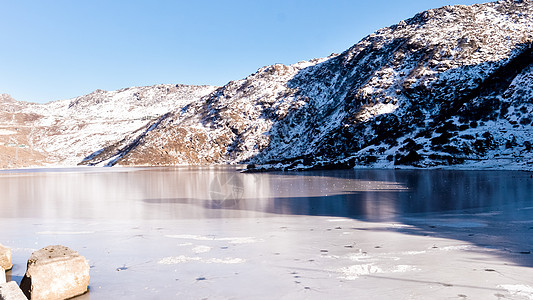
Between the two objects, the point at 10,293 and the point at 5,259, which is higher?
the point at 10,293

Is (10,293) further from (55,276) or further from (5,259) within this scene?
(5,259)

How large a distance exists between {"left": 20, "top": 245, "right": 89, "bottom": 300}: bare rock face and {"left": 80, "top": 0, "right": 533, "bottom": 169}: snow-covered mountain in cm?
5541

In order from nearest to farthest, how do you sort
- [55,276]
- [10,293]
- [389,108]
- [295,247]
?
[10,293], [55,276], [295,247], [389,108]

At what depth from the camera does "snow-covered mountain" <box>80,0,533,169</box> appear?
64.4 m

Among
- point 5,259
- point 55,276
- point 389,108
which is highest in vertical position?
point 389,108

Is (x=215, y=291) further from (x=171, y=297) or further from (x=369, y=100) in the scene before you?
(x=369, y=100)

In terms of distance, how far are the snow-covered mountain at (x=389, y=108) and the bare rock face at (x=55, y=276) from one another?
182 feet

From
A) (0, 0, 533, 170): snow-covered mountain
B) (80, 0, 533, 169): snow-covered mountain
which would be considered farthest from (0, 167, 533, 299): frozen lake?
(0, 0, 533, 170): snow-covered mountain

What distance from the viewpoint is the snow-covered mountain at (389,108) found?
211ft

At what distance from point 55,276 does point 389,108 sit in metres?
92.6

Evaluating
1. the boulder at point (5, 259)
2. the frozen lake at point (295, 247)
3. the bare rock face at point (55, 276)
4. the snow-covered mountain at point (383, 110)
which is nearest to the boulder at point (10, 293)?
the bare rock face at point (55, 276)

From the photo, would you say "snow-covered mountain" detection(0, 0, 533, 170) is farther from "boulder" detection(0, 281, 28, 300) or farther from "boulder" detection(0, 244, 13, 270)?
"boulder" detection(0, 281, 28, 300)

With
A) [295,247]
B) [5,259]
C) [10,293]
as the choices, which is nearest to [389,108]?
[295,247]

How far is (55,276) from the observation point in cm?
628
